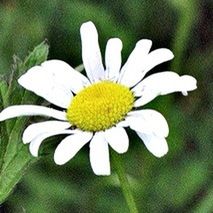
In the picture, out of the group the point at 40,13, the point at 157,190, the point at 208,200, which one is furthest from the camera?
the point at 40,13

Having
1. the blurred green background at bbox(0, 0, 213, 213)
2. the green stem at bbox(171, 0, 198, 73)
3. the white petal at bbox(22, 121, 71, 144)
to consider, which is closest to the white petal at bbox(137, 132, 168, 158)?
the white petal at bbox(22, 121, 71, 144)

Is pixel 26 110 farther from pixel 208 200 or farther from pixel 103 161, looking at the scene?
pixel 208 200

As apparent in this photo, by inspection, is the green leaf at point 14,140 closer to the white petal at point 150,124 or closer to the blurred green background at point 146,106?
the white petal at point 150,124

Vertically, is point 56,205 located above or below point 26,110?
below

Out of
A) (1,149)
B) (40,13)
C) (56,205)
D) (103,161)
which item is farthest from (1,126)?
(40,13)

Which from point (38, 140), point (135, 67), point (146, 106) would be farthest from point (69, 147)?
point (146, 106)

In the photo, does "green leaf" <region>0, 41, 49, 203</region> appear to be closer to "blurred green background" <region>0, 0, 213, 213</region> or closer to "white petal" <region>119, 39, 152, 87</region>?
"white petal" <region>119, 39, 152, 87</region>

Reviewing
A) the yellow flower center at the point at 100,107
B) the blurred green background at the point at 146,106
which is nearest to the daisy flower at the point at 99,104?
the yellow flower center at the point at 100,107
